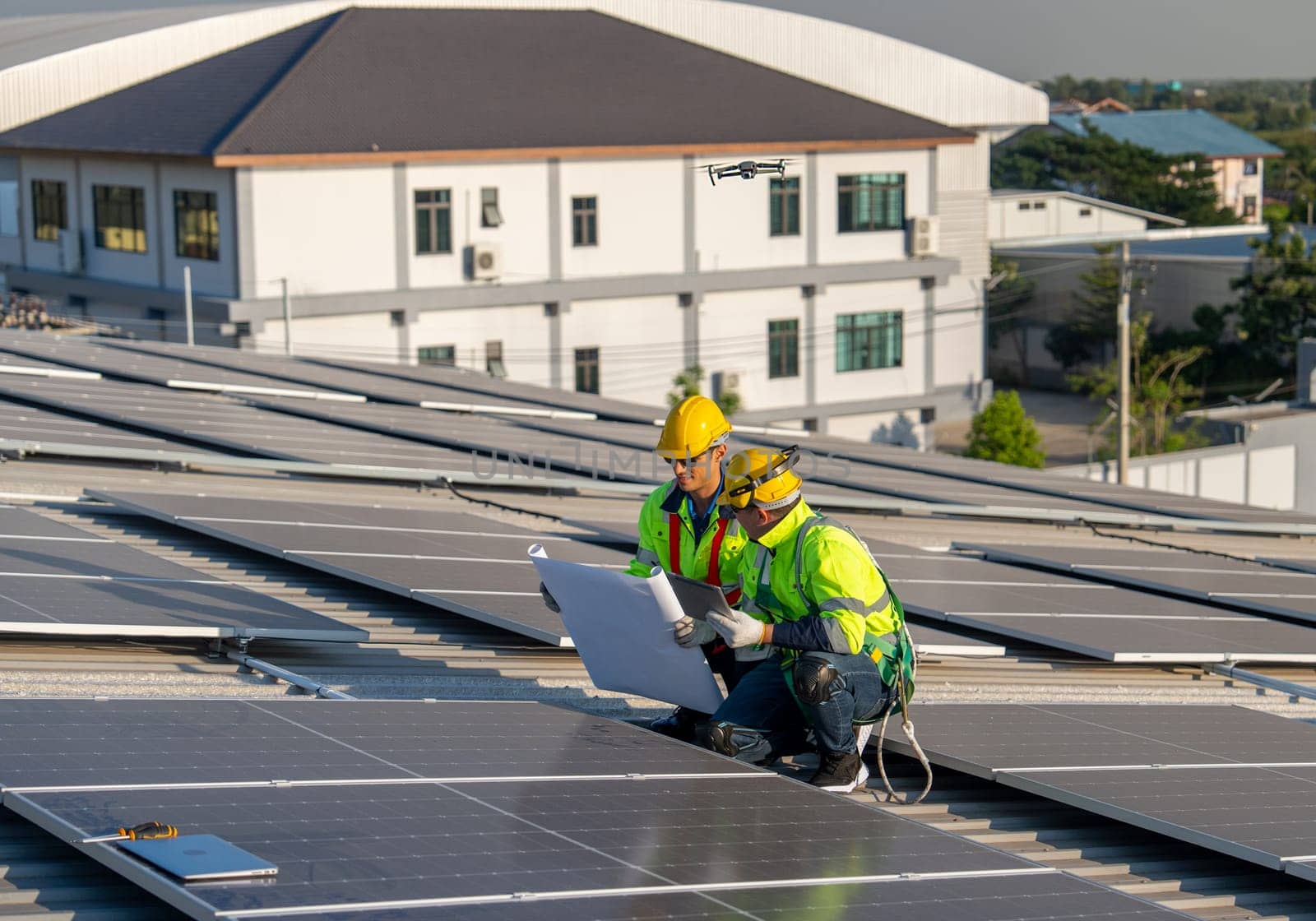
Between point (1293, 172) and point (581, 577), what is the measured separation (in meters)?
115

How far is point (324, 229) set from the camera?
158 ft

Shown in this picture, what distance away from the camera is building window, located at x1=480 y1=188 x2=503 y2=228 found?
165 ft

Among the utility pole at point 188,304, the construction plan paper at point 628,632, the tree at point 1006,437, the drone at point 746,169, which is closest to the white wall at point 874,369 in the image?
the tree at point 1006,437

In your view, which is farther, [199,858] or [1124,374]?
[1124,374]

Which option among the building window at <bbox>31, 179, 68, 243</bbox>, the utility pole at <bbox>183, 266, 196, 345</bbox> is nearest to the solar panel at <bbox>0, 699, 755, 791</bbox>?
the utility pole at <bbox>183, 266, 196, 345</bbox>

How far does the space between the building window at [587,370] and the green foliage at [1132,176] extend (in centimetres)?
5176

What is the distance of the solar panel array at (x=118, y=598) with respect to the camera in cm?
910

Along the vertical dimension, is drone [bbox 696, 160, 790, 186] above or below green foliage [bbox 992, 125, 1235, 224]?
below

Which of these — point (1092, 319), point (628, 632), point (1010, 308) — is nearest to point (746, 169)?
point (628, 632)

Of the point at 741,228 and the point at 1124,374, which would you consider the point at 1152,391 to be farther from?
the point at 1124,374

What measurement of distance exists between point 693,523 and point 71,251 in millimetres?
47600

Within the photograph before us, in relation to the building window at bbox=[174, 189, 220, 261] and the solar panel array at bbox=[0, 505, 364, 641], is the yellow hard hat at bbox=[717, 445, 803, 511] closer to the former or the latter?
the solar panel array at bbox=[0, 505, 364, 641]

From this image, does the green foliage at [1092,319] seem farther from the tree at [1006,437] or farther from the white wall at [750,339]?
the tree at [1006,437]

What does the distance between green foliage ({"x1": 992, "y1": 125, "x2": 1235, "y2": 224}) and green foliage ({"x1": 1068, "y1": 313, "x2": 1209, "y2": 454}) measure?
93.9 feet
